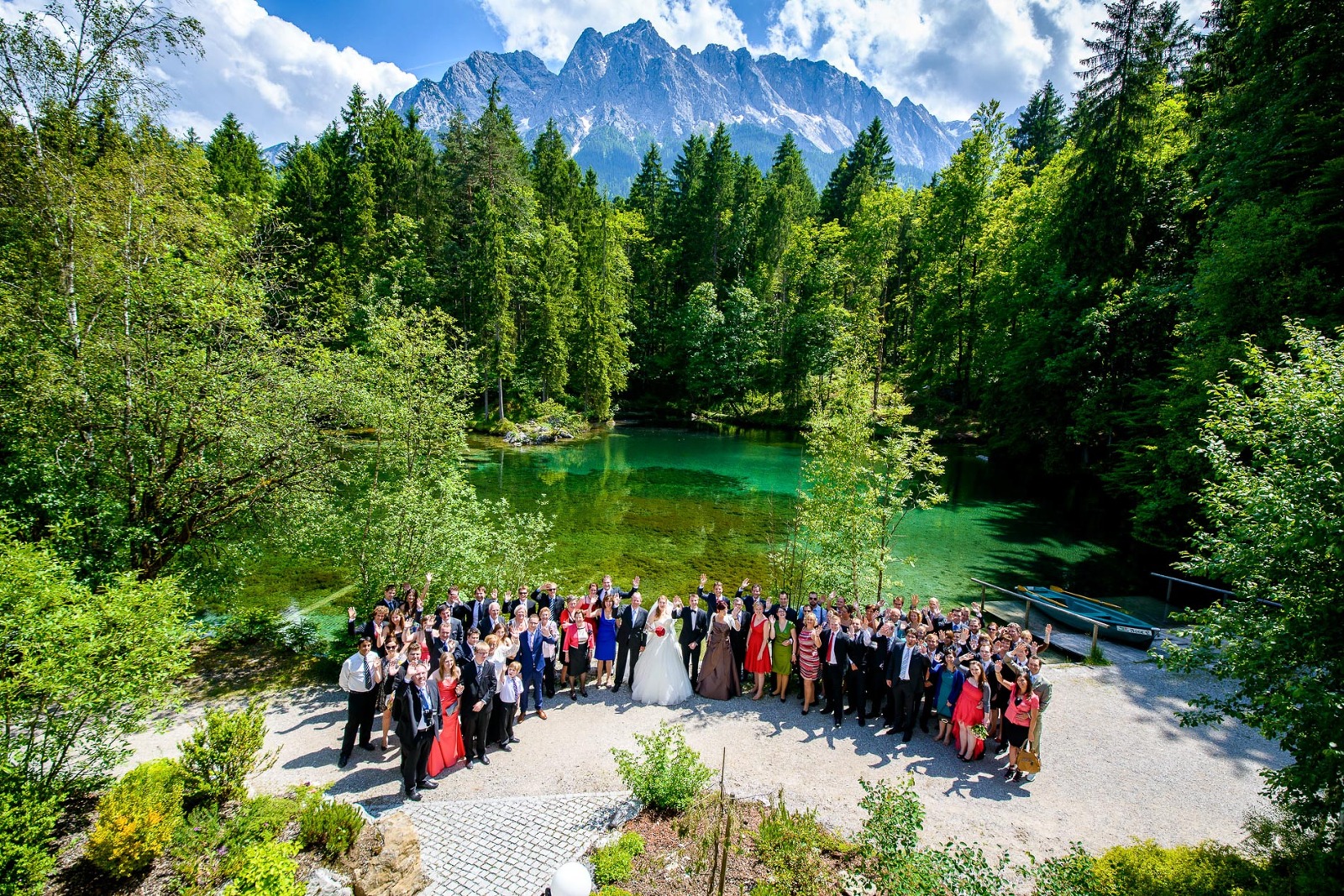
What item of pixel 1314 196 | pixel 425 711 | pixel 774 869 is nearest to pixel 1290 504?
pixel 774 869

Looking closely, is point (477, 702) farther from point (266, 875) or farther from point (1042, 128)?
point (1042, 128)

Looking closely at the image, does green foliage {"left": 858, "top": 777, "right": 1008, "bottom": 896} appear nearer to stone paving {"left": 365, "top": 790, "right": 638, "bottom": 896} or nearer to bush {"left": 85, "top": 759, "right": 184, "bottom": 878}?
stone paving {"left": 365, "top": 790, "right": 638, "bottom": 896}

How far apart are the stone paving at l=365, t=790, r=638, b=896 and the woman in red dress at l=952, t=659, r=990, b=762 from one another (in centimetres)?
473

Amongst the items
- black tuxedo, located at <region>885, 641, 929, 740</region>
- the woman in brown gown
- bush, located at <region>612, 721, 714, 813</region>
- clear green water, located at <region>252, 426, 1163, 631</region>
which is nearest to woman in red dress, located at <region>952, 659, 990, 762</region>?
black tuxedo, located at <region>885, 641, 929, 740</region>

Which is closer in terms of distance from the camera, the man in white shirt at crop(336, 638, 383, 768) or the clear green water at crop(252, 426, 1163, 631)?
the man in white shirt at crop(336, 638, 383, 768)

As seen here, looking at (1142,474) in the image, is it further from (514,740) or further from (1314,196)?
(514,740)

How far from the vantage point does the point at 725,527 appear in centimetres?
2403

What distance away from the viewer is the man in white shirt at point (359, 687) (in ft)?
26.1

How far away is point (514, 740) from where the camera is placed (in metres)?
8.74

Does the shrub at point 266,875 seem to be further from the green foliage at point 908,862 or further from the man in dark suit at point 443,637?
the green foliage at point 908,862

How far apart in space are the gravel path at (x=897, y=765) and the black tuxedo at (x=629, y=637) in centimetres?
52

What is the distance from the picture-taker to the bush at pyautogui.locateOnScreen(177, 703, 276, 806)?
6219 mm

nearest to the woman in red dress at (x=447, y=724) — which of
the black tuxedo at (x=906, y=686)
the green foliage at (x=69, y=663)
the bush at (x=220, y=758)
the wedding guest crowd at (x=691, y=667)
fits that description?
the wedding guest crowd at (x=691, y=667)

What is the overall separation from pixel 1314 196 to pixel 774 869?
21.1 m
